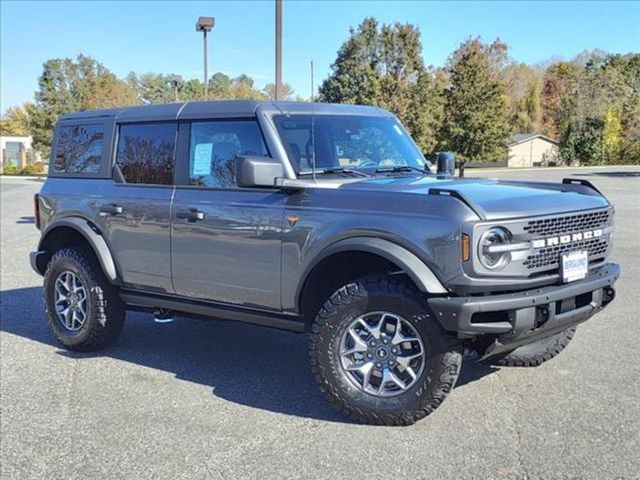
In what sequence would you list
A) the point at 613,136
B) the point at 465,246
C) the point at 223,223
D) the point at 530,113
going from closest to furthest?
the point at 465,246 → the point at 223,223 → the point at 613,136 → the point at 530,113

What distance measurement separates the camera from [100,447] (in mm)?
Answer: 3879

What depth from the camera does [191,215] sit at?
4.87m

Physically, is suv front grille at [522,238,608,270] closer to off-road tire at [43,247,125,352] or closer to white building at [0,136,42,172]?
off-road tire at [43,247,125,352]

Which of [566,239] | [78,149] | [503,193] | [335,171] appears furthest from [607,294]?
[78,149]

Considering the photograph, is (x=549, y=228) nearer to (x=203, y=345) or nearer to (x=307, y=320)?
(x=307, y=320)

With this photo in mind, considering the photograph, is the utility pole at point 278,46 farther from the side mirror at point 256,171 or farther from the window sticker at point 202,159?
the side mirror at point 256,171

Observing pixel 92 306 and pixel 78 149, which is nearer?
pixel 92 306

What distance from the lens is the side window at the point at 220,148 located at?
479cm

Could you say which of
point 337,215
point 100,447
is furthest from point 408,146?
point 100,447

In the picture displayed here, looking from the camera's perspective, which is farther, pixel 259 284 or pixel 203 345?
pixel 203 345

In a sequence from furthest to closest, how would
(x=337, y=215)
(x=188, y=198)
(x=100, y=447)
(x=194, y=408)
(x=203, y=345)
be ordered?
(x=203, y=345)
(x=188, y=198)
(x=194, y=408)
(x=337, y=215)
(x=100, y=447)

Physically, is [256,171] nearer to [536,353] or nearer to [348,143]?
[348,143]

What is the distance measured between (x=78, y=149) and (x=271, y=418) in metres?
3.19

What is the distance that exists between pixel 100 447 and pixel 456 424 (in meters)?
2.10
